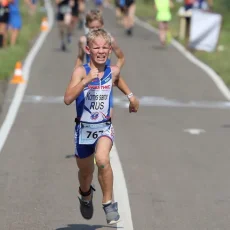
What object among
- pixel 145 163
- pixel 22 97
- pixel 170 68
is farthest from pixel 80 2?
pixel 145 163

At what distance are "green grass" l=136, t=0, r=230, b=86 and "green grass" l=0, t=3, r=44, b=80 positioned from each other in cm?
455

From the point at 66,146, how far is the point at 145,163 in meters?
1.48

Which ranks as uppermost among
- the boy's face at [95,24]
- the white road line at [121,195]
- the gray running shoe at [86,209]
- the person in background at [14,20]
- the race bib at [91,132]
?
the race bib at [91,132]

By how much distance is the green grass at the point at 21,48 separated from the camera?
19541mm

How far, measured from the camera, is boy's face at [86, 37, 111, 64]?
24.6ft

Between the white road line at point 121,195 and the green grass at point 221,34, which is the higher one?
the white road line at point 121,195

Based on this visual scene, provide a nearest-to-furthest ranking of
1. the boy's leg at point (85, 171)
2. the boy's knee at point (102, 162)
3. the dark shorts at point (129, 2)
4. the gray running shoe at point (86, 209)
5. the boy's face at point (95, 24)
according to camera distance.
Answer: the boy's knee at point (102, 162) < the boy's leg at point (85, 171) < the gray running shoe at point (86, 209) < the boy's face at point (95, 24) < the dark shorts at point (129, 2)

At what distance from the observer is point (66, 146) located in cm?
1204

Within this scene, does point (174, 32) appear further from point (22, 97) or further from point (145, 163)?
point (145, 163)

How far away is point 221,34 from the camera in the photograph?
1184 inches

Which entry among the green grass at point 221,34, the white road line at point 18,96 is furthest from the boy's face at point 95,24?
the green grass at point 221,34

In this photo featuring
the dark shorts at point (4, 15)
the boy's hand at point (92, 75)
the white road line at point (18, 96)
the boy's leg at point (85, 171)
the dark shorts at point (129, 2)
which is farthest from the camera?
the dark shorts at point (129, 2)

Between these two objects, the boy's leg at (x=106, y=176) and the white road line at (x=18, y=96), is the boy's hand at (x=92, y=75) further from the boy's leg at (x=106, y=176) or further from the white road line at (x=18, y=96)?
the white road line at (x=18, y=96)

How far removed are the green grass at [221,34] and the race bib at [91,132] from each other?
11630mm
